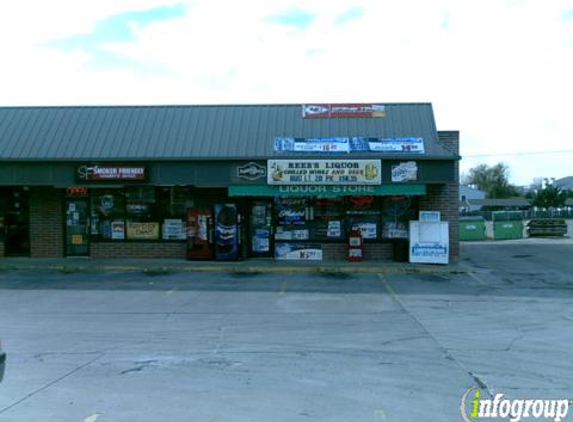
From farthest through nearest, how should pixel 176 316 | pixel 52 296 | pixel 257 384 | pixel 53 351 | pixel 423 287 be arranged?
1. pixel 423 287
2. pixel 52 296
3. pixel 176 316
4. pixel 53 351
5. pixel 257 384

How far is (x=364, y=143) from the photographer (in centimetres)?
1853

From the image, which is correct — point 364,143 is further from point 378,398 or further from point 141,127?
point 378,398


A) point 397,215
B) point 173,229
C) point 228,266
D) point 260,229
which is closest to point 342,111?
point 397,215

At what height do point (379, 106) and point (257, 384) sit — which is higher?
point (379, 106)

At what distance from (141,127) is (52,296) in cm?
783

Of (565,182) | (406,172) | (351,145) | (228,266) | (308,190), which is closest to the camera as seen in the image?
(228,266)

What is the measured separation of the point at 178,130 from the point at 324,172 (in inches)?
199

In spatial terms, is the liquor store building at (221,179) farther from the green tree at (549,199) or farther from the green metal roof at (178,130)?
the green tree at (549,199)

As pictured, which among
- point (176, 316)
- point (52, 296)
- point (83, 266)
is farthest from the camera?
point (83, 266)

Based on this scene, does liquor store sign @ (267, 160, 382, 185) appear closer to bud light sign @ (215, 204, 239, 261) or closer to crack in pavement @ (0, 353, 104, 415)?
bud light sign @ (215, 204, 239, 261)

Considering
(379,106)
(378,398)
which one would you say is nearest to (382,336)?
(378,398)

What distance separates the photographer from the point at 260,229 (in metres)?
19.5

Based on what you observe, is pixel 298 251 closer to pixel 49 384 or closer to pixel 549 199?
pixel 49 384

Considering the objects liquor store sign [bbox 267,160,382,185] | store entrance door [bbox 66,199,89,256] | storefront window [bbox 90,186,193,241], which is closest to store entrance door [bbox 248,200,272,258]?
liquor store sign [bbox 267,160,382,185]
